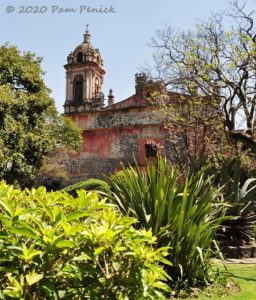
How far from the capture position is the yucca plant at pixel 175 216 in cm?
439

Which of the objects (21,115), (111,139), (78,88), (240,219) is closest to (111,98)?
(78,88)

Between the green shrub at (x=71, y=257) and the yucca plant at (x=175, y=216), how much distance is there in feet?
6.17

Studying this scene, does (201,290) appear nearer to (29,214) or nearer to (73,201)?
(73,201)

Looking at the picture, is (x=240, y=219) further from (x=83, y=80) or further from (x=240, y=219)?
(x=83, y=80)

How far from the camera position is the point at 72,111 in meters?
29.9

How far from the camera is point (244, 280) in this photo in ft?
15.9

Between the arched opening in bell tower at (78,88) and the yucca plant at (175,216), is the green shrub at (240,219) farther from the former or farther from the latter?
the arched opening in bell tower at (78,88)

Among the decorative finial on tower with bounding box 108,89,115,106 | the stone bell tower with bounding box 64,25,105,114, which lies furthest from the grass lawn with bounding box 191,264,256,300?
the decorative finial on tower with bounding box 108,89,115,106

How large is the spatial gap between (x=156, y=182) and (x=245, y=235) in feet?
11.3

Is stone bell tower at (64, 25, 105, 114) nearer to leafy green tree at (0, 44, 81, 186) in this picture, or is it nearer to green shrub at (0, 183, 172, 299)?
leafy green tree at (0, 44, 81, 186)

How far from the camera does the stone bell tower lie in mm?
30016

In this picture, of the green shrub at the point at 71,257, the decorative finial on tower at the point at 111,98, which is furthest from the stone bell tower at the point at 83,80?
the green shrub at the point at 71,257

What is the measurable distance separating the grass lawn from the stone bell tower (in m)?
24.6

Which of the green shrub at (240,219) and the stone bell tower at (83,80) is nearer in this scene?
the green shrub at (240,219)
